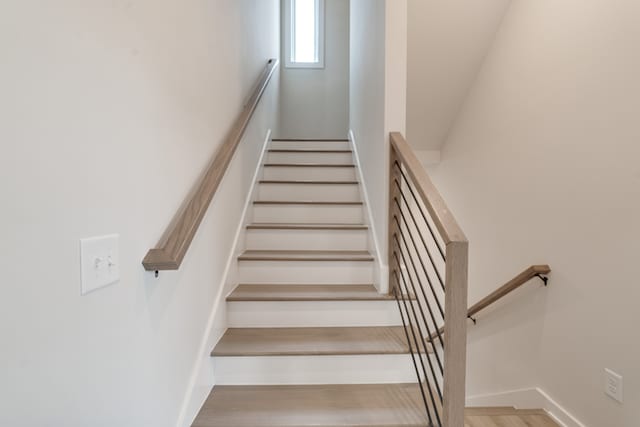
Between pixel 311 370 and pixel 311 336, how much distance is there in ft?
0.61

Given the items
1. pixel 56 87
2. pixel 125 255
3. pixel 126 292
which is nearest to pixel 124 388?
pixel 126 292

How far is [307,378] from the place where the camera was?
5.30 feet

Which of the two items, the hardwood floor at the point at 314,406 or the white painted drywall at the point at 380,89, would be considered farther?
the white painted drywall at the point at 380,89

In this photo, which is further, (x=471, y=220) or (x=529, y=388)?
(x=471, y=220)

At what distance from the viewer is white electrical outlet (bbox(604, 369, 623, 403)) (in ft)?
5.30

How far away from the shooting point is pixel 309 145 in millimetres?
3744

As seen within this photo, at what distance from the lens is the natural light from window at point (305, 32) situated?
16.1 ft

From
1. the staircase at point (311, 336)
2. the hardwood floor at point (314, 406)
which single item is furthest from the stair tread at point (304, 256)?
the hardwood floor at point (314, 406)

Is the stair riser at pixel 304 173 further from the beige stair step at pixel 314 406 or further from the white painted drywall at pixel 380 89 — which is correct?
the beige stair step at pixel 314 406

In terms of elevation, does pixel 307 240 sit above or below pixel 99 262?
below

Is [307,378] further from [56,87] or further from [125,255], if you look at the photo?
[56,87]

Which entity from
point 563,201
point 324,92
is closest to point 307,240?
point 563,201

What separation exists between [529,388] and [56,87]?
276cm

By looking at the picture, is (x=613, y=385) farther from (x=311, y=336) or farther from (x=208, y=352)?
(x=208, y=352)
